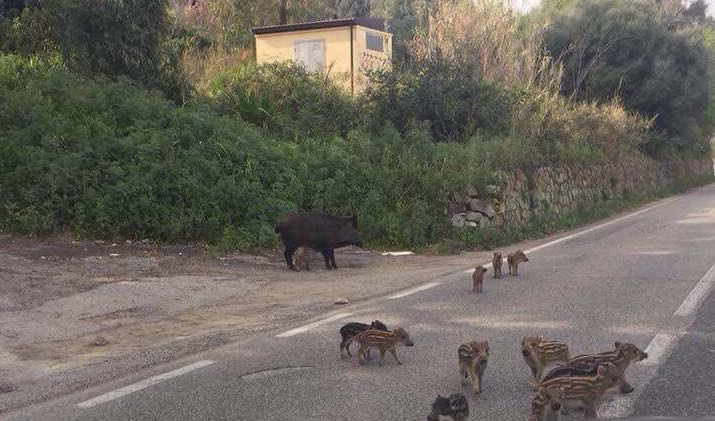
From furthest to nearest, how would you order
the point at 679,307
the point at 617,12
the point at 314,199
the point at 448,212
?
the point at 617,12
the point at 448,212
the point at 314,199
the point at 679,307

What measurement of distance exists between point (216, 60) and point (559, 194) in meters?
11.2

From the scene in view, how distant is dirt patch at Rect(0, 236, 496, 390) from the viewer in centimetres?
848

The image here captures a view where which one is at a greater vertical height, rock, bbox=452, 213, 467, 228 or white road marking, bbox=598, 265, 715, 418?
rock, bbox=452, 213, 467, 228

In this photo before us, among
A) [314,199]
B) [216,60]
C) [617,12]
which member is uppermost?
[617,12]

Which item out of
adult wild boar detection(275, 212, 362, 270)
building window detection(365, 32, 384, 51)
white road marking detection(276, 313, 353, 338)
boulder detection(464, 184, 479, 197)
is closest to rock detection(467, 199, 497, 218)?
boulder detection(464, 184, 479, 197)

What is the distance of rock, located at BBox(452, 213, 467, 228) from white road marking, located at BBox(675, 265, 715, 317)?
6.17 meters

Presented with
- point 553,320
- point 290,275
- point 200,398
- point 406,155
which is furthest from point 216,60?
point 200,398

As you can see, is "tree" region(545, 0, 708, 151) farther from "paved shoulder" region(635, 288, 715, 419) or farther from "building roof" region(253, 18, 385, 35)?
"paved shoulder" region(635, 288, 715, 419)

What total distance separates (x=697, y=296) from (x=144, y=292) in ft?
23.5

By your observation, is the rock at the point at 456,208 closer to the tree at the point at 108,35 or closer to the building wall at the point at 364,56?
the tree at the point at 108,35

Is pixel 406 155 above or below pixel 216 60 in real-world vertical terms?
below

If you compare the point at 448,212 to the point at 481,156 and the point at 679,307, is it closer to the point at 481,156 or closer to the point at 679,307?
the point at 481,156

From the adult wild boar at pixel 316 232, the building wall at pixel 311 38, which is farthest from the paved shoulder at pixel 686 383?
the building wall at pixel 311 38

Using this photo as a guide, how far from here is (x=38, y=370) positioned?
7.38 metres
